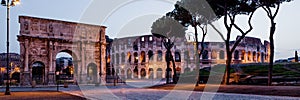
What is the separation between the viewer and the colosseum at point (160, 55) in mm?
79125

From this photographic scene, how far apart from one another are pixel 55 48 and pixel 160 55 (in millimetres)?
40115

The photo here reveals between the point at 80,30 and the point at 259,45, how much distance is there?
5595 cm

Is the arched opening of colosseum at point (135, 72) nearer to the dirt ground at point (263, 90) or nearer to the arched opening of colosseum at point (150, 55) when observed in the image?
the arched opening of colosseum at point (150, 55)

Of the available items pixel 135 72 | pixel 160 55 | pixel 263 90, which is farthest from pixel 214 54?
pixel 263 90

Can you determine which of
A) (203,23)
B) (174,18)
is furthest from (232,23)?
(174,18)

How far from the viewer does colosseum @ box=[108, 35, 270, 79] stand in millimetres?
79125

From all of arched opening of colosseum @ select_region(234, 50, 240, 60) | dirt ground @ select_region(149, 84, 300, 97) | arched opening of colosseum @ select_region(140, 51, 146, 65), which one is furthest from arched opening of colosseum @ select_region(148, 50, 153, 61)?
dirt ground @ select_region(149, 84, 300, 97)

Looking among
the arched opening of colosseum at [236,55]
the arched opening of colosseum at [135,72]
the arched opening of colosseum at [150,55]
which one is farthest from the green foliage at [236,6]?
the arched opening of colosseum at [135,72]

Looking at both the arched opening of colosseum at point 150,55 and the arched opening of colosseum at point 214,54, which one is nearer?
the arched opening of colosseum at point 214,54

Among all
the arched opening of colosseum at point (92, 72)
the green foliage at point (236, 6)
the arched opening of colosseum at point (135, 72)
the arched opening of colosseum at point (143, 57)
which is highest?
the green foliage at point (236, 6)

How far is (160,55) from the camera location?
81812mm

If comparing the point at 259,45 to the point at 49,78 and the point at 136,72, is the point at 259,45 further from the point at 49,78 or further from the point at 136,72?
the point at 49,78

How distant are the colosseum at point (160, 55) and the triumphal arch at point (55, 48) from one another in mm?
32410

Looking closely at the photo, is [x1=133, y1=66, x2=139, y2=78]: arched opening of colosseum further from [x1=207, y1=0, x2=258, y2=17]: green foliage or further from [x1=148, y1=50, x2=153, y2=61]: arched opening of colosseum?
[x1=207, y1=0, x2=258, y2=17]: green foliage
